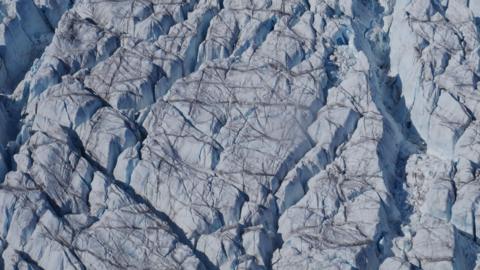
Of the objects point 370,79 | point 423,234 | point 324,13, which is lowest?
point 423,234

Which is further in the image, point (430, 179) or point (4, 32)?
point (4, 32)

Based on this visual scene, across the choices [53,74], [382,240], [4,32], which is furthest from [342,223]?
[4,32]

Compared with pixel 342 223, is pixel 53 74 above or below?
above

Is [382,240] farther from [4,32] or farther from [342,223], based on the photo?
A: [4,32]

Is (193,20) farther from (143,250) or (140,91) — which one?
(143,250)

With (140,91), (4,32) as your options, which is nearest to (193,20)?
(140,91)

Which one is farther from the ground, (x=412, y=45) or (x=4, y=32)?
(x=4, y=32)
